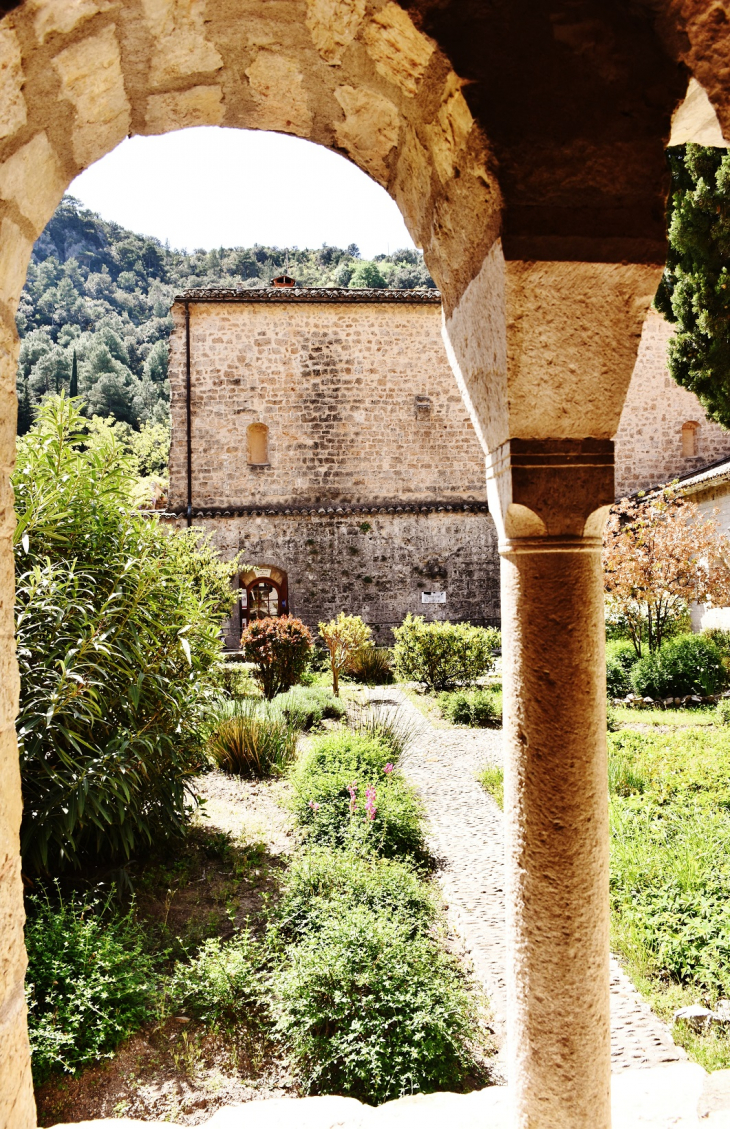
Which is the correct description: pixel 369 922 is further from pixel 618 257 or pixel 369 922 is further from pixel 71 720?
pixel 618 257

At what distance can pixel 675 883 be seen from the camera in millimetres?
4070

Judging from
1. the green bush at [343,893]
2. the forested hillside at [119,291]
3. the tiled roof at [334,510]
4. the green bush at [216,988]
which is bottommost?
the green bush at [216,988]

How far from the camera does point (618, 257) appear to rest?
178 cm

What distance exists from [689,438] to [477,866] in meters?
15.8

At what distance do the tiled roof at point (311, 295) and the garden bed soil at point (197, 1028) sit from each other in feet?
44.0

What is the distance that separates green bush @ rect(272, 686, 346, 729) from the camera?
8617 mm

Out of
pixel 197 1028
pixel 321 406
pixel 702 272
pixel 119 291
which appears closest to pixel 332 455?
pixel 321 406

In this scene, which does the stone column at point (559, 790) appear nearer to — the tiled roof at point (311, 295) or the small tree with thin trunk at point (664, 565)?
the small tree with thin trunk at point (664, 565)

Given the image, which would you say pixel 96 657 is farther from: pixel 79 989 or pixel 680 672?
pixel 680 672

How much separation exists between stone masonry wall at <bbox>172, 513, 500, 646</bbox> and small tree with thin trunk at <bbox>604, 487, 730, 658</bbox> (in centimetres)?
546

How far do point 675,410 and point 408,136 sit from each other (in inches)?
689

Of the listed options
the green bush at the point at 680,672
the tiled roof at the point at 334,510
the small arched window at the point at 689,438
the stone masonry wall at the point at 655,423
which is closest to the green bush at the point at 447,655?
the green bush at the point at 680,672

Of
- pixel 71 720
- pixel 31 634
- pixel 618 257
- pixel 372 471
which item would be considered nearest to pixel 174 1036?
pixel 71 720

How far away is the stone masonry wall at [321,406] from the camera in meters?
16.9
